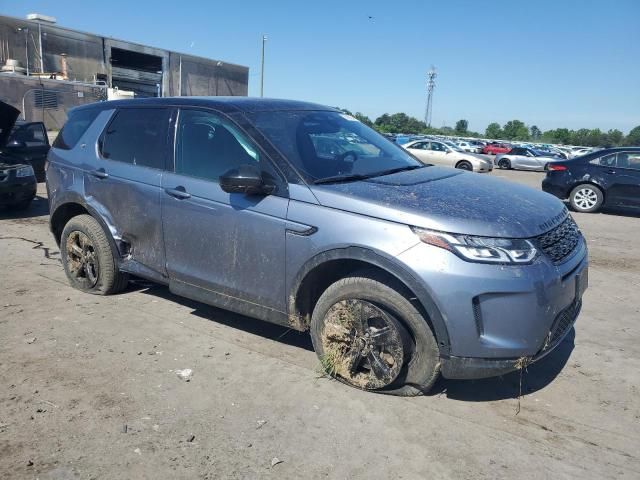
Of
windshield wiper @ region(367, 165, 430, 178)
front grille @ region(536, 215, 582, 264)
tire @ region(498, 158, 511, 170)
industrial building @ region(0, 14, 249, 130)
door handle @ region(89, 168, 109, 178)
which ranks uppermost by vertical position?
industrial building @ region(0, 14, 249, 130)

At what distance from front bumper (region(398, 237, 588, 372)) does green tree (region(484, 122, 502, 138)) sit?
101m

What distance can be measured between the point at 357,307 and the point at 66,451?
1795mm

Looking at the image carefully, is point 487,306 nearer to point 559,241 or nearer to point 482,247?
point 482,247

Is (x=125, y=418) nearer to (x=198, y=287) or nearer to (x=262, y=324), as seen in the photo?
(x=198, y=287)

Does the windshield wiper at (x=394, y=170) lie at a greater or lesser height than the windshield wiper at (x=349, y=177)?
greater

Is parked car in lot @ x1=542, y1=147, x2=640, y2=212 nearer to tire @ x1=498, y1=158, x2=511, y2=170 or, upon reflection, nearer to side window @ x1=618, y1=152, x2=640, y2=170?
side window @ x1=618, y1=152, x2=640, y2=170

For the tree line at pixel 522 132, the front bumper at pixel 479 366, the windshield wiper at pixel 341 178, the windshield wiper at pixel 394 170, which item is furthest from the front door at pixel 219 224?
the tree line at pixel 522 132

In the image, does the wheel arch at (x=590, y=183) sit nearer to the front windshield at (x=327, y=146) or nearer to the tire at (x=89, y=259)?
the front windshield at (x=327, y=146)

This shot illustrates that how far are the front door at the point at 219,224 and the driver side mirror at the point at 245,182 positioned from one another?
6 centimetres

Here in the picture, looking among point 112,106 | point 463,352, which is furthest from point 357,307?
Result: point 112,106

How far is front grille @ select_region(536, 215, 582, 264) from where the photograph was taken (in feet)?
10.6

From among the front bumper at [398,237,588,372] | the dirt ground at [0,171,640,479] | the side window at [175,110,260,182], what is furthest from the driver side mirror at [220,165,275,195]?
the dirt ground at [0,171,640,479]

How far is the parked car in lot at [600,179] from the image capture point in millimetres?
11445

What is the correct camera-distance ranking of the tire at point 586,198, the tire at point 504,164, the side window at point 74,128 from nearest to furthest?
the side window at point 74,128 → the tire at point 586,198 → the tire at point 504,164
